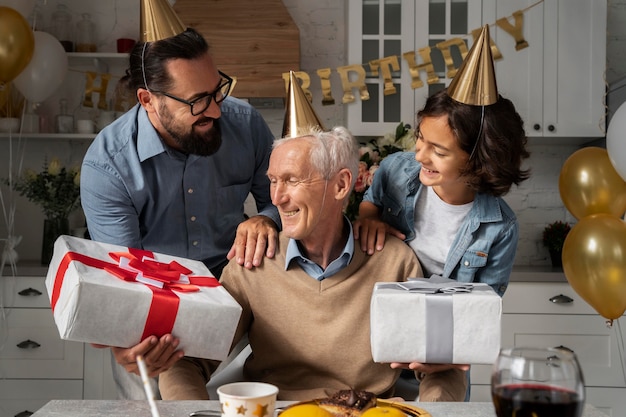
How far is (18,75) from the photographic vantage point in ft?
11.0

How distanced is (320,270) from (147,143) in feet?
2.09

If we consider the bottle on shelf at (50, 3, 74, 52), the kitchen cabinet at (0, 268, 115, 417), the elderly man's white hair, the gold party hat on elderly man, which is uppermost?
the bottle on shelf at (50, 3, 74, 52)

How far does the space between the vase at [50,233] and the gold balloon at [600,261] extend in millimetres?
2374

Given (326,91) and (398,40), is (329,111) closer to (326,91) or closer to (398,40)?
(326,91)

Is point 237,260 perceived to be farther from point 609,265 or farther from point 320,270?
point 609,265

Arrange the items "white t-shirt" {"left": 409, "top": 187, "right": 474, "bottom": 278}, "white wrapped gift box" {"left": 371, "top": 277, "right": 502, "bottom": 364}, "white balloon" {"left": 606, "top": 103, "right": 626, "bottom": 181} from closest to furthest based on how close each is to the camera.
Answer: "white wrapped gift box" {"left": 371, "top": 277, "right": 502, "bottom": 364} < "white t-shirt" {"left": 409, "top": 187, "right": 474, "bottom": 278} < "white balloon" {"left": 606, "top": 103, "right": 626, "bottom": 181}

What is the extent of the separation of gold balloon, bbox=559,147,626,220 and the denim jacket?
93cm

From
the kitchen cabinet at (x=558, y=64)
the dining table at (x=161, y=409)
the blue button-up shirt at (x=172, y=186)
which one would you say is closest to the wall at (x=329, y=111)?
the kitchen cabinet at (x=558, y=64)

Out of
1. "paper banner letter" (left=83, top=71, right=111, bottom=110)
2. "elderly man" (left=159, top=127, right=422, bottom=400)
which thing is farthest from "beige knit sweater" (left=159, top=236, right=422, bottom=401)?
"paper banner letter" (left=83, top=71, right=111, bottom=110)

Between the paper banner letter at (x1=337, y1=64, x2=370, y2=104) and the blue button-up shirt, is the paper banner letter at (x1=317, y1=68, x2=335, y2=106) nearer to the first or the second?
the paper banner letter at (x1=337, y1=64, x2=370, y2=104)

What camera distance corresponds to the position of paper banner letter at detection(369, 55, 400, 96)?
3.82 m

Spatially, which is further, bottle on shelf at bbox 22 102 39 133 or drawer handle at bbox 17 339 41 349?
bottle on shelf at bbox 22 102 39 133

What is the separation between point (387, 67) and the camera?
3.82 m

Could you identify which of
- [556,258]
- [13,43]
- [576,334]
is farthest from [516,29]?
[13,43]
